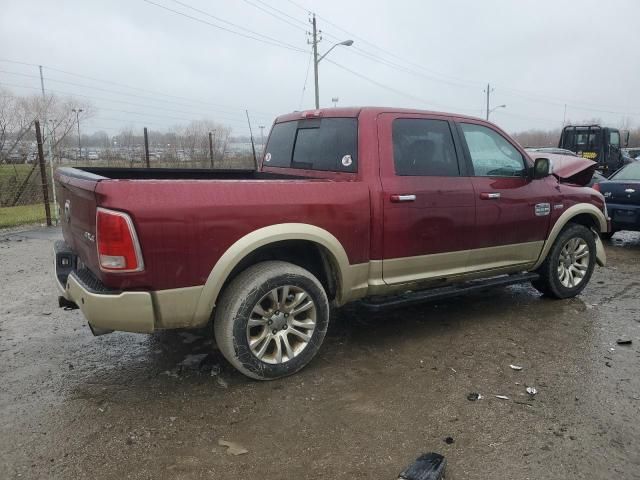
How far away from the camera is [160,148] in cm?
1512

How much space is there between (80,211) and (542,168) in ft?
13.0

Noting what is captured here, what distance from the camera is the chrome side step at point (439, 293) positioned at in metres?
4.02

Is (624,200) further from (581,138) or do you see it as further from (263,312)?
(581,138)

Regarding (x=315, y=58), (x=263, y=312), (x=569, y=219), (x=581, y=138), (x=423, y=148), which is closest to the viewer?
(x=263, y=312)

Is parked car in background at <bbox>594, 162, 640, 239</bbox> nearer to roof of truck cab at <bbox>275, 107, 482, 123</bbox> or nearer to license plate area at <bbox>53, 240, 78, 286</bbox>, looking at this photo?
roof of truck cab at <bbox>275, 107, 482, 123</bbox>

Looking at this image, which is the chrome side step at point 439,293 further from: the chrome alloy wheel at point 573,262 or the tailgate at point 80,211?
the tailgate at point 80,211

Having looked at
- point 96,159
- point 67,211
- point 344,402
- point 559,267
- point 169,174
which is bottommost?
point 344,402

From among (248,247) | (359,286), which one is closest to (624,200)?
(359,286)

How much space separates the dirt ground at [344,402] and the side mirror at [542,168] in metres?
1.37

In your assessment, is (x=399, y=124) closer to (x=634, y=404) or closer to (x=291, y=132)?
(x=291, y=132)

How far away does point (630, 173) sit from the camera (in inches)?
351

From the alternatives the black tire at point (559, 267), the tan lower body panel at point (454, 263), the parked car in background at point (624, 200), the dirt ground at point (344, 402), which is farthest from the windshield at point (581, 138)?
the tan lower body panel at point (454, 263)

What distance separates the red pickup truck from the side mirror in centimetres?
2

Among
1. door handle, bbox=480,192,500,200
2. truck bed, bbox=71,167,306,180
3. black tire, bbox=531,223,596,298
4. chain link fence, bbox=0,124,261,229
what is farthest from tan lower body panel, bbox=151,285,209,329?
chain link fence, bbox=0,124,261,229
